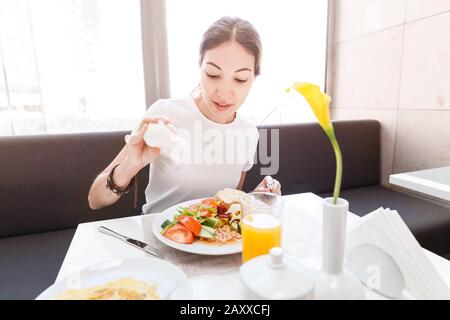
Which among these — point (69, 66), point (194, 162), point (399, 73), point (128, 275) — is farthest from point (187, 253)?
point (399, 73)

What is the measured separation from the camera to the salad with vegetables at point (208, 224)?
734 millimetres

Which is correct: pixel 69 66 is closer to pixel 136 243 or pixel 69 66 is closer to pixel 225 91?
pixel 225 91

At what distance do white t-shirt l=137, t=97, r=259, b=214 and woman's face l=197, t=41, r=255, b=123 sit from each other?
0.19 m

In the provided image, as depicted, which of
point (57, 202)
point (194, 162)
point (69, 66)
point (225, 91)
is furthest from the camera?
point (69, 66)

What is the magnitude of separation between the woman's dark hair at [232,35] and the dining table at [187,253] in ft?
2.14

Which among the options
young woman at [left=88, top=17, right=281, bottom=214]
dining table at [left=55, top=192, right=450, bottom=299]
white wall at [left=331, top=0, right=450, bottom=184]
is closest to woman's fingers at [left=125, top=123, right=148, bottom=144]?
young woman at [left=88, top=17, right=281, bottom=214]

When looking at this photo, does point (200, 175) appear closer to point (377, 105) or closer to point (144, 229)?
point (144, 229)

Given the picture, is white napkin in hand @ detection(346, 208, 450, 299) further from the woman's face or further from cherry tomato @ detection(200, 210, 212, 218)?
the woman's face

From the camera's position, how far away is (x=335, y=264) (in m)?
0.46

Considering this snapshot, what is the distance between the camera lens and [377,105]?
212cm

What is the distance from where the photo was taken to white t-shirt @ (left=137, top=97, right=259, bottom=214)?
1264 millimetres

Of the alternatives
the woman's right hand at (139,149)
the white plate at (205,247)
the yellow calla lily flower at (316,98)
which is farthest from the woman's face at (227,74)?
the yellow calla lily flower at (316,98)

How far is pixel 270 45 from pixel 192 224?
75.1 inches
